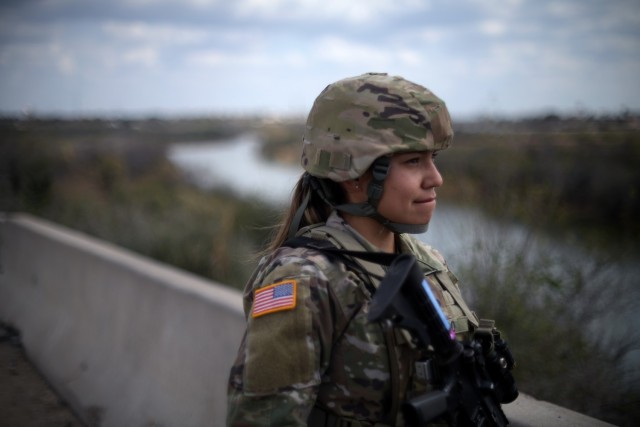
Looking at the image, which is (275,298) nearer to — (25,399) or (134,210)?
(25,399)

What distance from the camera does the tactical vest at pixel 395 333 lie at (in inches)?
79.3

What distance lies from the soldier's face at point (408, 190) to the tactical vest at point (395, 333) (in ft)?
0.60

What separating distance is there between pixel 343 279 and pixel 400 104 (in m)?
0.66

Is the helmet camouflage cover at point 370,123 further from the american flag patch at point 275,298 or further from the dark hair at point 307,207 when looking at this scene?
the american flag patch at point 275,298

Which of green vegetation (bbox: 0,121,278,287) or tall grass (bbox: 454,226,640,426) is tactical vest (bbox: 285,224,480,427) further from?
green vegetation (bbox: 0,121,278,287)

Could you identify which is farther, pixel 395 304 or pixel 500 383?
pixel 500 383

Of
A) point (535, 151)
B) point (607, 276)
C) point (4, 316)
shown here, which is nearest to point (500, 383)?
point (607, 276)

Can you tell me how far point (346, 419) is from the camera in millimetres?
2053

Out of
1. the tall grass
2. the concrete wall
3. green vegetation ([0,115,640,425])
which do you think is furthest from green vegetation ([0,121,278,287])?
the tall grass

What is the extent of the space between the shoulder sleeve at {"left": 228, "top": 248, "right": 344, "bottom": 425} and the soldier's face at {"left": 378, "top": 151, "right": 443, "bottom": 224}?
398mm

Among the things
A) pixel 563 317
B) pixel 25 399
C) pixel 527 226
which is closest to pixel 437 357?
pixel 563 317

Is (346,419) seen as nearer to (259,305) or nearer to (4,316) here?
(259,305)

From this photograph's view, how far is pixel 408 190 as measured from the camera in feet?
7.27

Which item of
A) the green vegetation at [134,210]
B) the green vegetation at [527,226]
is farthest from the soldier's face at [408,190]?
the green vegetation at [134,210]
